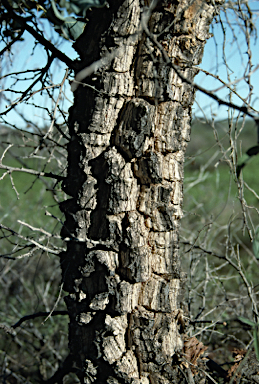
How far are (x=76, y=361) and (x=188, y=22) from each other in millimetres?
1549

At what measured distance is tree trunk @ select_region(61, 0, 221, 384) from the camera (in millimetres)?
1246

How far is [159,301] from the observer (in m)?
1.34

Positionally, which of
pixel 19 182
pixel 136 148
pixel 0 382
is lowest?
pixel 0 382

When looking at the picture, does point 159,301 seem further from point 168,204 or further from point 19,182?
point 19,182

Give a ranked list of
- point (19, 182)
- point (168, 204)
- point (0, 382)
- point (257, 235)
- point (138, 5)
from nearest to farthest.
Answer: point (257, 235) < point (138, 5) < point (168, 204) < point (0, 382) < point (19, 182)

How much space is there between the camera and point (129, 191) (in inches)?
51.1

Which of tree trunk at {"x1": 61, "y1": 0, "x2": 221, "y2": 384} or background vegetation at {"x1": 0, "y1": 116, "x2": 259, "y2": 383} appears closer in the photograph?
tree trunk at {"x1": 61, "y1": 0, "x2": 221, "y2": 384}

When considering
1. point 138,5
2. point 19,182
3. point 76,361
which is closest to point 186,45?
point 138,5

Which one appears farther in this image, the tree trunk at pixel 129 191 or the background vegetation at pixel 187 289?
the background vegetation at pixel 187 289

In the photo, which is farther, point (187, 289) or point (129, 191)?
point (187, 289)

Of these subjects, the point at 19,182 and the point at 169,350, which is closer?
the point at 169,350

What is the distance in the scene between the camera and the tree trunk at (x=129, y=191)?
1246 millimetres

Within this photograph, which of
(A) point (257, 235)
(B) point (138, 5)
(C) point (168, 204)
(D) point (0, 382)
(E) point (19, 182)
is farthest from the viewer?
(E) point (19, 182)

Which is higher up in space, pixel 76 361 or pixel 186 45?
pixel 186 45
